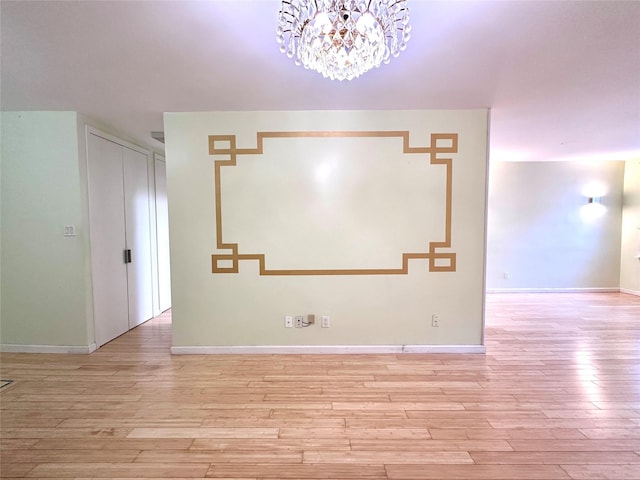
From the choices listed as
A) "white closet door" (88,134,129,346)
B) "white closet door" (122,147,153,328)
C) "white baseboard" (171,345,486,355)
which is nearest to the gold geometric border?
"white baseboard" (171,345,486,355)

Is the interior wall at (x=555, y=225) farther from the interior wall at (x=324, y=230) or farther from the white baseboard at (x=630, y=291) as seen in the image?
the interior wall at (x=324, y=230)

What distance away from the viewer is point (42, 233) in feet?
10.1

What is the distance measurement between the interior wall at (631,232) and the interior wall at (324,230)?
4908mm

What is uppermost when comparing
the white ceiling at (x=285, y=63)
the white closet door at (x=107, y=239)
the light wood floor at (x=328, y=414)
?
the white ceiling at (x=285, y=63)

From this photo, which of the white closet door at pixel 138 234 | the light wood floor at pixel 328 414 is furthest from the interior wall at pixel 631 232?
the white closet door at pixel 138 234

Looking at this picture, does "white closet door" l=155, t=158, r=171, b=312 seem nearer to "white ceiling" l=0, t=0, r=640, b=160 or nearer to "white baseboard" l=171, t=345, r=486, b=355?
"white ceiling" l=0, t=0, r=640, b=160

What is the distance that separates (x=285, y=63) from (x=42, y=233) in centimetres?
319

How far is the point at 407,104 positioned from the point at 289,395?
2.91 m

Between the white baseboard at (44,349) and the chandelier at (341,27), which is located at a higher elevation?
the chandelier at (341,27)

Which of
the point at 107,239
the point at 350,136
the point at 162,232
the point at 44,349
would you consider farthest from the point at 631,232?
the point at 44,349

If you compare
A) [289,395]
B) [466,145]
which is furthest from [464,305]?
[289,395]

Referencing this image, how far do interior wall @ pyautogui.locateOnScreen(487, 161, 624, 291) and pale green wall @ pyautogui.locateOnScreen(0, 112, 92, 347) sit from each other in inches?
260

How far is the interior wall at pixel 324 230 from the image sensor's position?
300cm

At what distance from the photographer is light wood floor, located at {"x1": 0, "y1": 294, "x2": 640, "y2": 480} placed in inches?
65.6
